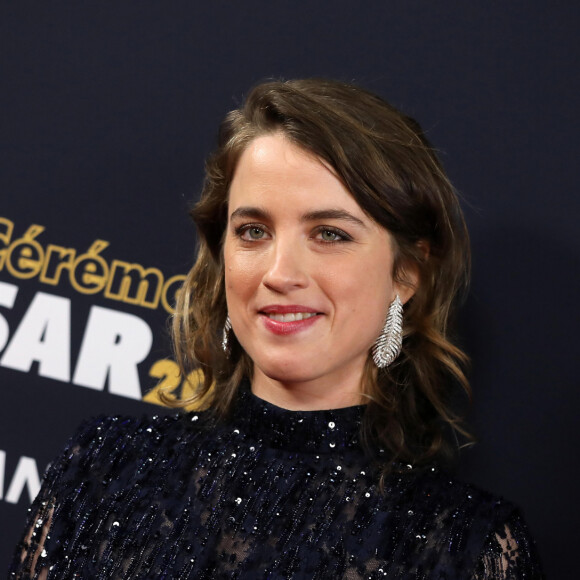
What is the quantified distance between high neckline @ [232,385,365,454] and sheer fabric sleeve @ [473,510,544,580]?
30 cm

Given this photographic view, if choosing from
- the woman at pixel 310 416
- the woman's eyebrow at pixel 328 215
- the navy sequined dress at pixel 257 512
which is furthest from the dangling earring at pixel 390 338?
the woman's eyebrow at pixel 328 215

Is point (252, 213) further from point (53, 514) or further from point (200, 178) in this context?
point (53, 514)

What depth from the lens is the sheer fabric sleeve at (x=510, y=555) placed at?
1.79 meters

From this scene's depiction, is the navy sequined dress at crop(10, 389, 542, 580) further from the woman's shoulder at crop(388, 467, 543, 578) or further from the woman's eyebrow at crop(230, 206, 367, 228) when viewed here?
the woman's eyebrow at crop(230, 206, 367, 228)

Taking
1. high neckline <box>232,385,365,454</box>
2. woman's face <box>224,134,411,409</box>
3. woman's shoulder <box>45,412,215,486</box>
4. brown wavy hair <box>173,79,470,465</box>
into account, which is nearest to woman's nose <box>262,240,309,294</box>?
woman's face <box>224,134,411,409</box>

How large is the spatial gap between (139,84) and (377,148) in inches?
28.9

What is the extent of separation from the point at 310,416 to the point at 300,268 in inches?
11.6

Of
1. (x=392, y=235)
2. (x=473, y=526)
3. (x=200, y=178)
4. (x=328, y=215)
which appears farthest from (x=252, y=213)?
(x=473, y=526)

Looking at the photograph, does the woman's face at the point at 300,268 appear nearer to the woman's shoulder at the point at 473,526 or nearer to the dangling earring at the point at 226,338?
the dangling earring at the point at 226,338

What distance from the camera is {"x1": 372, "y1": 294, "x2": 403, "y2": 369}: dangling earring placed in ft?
6.33

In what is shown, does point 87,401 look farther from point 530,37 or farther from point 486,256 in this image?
point 530,37

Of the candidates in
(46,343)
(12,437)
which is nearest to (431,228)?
(46,343)

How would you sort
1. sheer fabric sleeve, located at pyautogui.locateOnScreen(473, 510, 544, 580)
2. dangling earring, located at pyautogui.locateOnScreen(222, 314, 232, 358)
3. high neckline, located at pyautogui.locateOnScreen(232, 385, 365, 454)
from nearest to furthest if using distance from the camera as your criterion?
sheer fabric sleeve, located at pyautogui.locateOnScreen(473, 510, 544, 580) → high neckline, located at pyautogui.locateOnScreen(232, 385, 365, 454) → dangling earring, located at pyautogui.locateOnScreen(222, 314, 232, 358)

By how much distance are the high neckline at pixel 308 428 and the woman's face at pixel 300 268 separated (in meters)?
0.07
